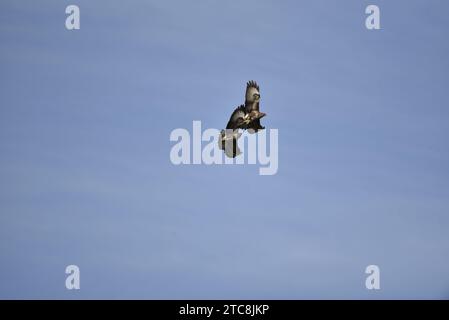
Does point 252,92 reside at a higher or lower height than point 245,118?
higher

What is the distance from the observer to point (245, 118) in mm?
28156

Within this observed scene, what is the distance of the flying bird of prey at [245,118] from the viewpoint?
28.0 metres

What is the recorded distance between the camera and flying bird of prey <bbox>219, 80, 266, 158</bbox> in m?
28.0

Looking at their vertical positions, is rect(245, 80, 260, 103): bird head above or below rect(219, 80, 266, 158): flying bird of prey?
above

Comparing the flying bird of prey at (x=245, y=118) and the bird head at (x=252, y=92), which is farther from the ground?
the bird head at (x=252, y=92)

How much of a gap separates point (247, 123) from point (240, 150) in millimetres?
1020
